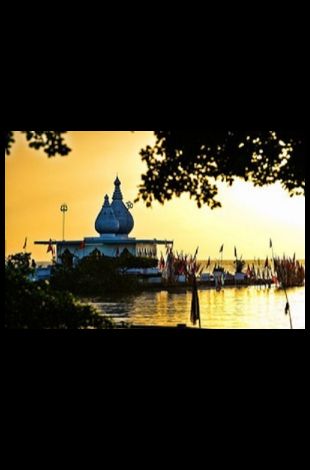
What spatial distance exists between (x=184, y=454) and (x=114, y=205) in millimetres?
2470

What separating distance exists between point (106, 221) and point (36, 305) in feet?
3.00

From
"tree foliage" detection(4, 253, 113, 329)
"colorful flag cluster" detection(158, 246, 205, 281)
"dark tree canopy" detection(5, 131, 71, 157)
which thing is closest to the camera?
"dark tree canopy" detection(5, 131, 71, 157)

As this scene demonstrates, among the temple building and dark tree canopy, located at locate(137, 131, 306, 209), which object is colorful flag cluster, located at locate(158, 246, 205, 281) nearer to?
the temple building

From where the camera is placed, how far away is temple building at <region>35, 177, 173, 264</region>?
16.2 feet

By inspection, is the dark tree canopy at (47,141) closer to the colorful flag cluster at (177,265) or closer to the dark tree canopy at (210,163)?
the dark tree canopy at (210,163)

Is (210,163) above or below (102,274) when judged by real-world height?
above

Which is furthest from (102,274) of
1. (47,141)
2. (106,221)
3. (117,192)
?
(47,141)

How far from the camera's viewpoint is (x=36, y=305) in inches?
173

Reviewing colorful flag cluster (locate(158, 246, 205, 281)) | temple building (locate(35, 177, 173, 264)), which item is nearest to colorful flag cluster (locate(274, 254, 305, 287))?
colorful flag cluster (locate(158, 246, 205, 281))

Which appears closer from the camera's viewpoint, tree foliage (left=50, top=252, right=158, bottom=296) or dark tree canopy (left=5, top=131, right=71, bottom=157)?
dark tree canopy (left=5, top=131, right=71, bottom=157)

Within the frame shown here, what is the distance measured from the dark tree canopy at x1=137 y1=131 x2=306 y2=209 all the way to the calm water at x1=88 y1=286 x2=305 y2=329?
0.83 meters

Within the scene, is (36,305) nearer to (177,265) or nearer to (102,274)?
(102,274)
